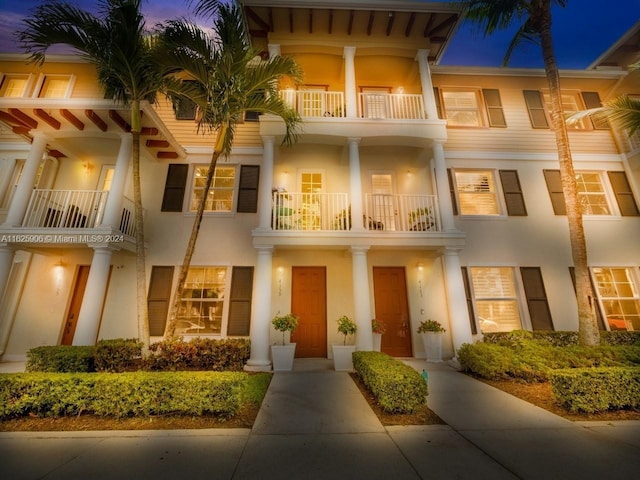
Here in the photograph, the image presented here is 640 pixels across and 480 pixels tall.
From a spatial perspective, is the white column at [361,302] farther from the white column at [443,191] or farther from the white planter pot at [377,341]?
the white column at [443,191]

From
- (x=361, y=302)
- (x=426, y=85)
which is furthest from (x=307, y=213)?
(x=426, y=85)

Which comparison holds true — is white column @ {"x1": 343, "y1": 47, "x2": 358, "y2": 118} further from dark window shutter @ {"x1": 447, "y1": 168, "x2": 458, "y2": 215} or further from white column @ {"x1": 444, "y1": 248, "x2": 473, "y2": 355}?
white column @ {"x1": 444, "y1": 248, "x2": 473, "y2": 355}

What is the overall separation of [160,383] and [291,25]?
10.3 m

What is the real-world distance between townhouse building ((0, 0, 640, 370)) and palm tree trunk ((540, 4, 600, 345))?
193cm

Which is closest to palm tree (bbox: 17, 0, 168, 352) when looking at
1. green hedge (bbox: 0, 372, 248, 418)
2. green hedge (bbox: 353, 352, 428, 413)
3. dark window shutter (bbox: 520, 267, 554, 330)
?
green hedge (bbox: 0, 372, 248, 418)

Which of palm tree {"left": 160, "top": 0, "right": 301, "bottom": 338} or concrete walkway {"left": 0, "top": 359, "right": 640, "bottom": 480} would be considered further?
palm tree {"left": 160, "top": 0, "right": 301, "bottom": 338}

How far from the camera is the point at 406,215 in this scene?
7922 millimetres

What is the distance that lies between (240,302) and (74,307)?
511 cm

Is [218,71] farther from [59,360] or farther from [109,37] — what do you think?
[59,360]

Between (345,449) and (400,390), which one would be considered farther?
(400,390)

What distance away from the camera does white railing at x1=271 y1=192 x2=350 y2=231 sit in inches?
288

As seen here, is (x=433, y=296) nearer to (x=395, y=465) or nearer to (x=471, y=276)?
(x=471, y=276)

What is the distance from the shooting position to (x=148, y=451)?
3029 millimetres

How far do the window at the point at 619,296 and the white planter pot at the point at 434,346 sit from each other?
5498mm
